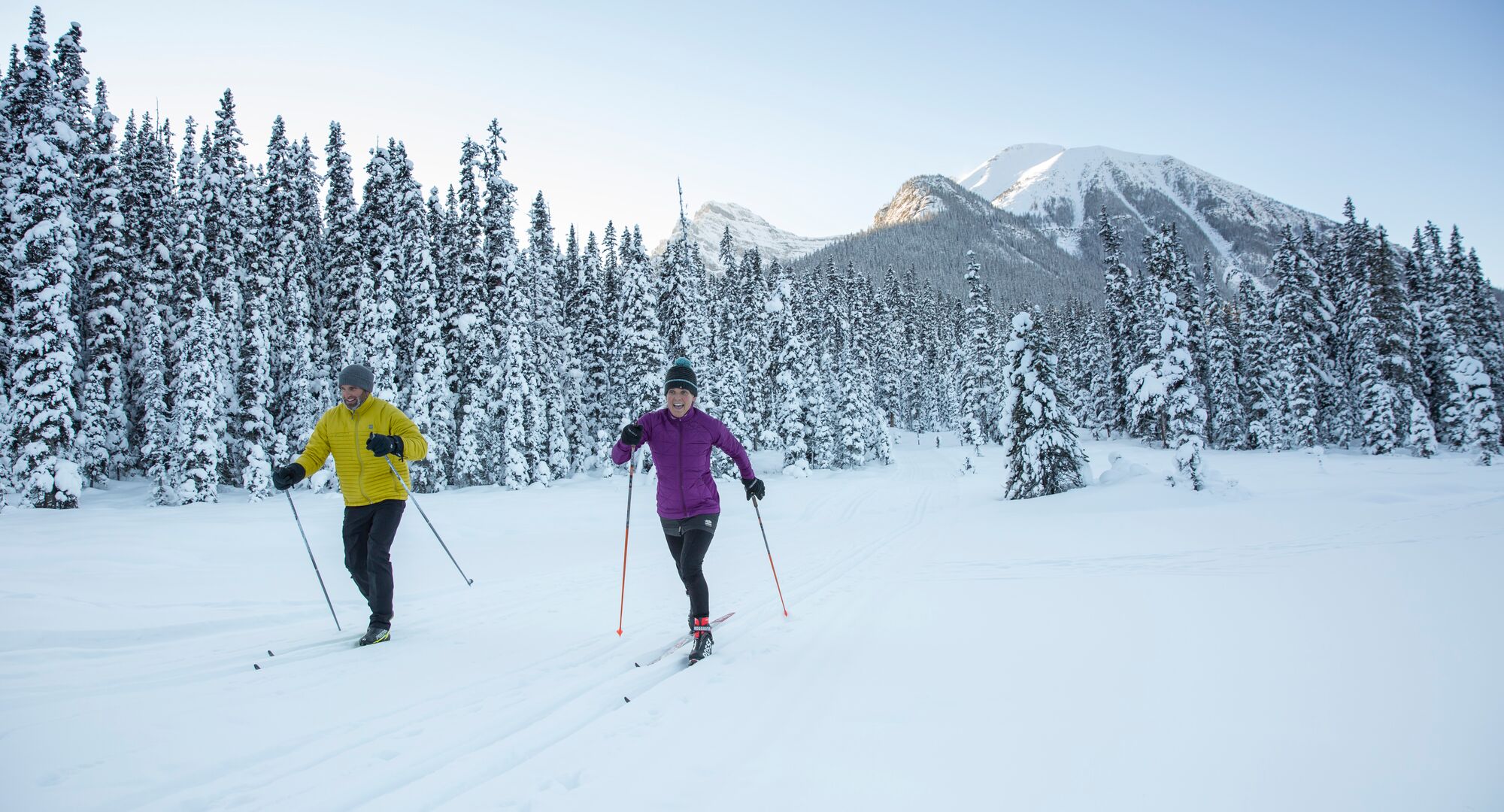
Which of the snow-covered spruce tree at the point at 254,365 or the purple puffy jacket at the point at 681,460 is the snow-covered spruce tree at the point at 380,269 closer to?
the snow-covered spruce tree at the point at 254,365

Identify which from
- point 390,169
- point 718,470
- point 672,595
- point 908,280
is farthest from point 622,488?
point 908,280

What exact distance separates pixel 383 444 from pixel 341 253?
28.1 m

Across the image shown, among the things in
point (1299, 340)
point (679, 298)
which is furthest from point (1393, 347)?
point (679, 298)

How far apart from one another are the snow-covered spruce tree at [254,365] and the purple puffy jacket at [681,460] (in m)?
27.8

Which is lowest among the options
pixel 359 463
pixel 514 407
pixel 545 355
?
pixel 359 463

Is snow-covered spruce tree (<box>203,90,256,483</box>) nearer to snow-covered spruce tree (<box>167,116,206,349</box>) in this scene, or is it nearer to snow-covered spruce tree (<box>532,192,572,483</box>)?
snow-covered spruce tree (<box>167,116,206,349</box>)

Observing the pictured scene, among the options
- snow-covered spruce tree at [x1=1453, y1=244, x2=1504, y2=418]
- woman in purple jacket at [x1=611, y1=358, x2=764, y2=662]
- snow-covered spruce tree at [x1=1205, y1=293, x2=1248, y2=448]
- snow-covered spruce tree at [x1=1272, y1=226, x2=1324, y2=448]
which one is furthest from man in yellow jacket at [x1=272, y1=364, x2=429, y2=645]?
snow-covered spruce tree at [x1=1453, y1=244, x2=1504, y2=418]

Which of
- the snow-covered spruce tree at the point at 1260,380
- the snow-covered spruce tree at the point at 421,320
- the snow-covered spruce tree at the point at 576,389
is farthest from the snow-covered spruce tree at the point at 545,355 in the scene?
the snow-covered spruce tree at the point at 1260,380

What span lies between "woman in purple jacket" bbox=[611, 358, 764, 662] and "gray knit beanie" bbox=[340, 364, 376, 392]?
103 inches

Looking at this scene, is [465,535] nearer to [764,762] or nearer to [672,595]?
[672,595]

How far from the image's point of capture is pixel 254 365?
2655 centimetres

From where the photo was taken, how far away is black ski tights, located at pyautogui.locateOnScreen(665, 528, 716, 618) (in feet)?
18.0

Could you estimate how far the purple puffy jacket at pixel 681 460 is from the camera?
5652 mm

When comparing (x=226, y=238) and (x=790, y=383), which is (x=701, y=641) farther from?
(x=790, y=383)
